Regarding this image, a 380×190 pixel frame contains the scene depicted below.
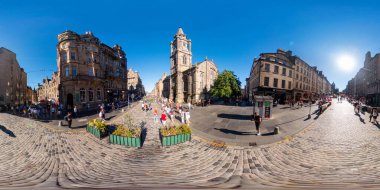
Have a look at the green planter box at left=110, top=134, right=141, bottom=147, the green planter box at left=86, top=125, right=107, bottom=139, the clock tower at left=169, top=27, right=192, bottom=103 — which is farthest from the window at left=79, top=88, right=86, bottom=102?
the clock tower at left=169, top=27, right=192, bottom=103

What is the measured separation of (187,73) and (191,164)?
1712 inches

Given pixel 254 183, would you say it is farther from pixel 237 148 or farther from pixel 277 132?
pixel 277 132

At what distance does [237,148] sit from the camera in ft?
26.0

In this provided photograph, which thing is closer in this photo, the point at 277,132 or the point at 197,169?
the point at 197,169

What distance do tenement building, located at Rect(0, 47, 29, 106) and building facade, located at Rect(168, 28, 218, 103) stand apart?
121 feet

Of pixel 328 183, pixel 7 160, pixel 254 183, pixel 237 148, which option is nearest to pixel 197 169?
pixel 254 183

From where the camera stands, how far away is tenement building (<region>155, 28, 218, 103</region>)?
150 ft

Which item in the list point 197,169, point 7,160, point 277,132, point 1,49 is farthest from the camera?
point 1,49

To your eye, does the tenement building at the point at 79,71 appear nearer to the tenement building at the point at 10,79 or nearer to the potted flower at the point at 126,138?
the tenement building at the point at 10,79

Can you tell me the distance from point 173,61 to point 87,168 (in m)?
49.8

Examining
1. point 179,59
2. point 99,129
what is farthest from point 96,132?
point 179,59

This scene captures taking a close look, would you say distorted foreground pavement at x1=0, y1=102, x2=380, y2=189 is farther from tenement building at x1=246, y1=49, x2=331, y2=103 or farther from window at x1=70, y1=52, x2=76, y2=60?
window at x1=70, y1=52, x2=76, y2=60

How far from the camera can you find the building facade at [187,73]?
150ft

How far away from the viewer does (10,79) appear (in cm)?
3509
